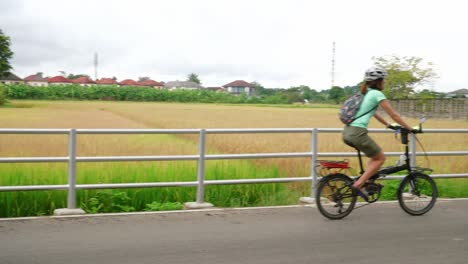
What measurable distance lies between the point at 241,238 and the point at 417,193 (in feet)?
9.36

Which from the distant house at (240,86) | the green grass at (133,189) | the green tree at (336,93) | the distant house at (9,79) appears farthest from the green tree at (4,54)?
the distant house at (240,86)

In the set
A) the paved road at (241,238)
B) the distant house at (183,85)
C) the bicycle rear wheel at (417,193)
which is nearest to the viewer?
the paved road at (241,238)

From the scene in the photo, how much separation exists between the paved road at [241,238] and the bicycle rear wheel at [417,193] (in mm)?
129

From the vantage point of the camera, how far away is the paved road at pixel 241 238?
18.0ft

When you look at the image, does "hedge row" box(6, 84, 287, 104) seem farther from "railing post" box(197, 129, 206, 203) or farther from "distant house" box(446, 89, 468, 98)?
"railing post" box(197, 129, 206, 203)

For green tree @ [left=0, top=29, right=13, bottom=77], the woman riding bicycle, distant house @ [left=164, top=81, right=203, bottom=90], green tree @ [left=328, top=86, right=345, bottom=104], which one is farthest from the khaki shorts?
distant house @ [left=164, top=81, right=203, bottom=90]

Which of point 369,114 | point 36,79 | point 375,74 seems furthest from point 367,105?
point 36,79

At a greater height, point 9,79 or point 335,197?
point 9,79

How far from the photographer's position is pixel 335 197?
738cm

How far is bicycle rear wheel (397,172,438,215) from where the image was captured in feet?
25.6

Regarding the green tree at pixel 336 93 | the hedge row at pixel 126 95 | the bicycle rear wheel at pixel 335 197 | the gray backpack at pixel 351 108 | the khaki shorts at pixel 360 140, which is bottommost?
the bicycle rear wheel at pixel 335 197

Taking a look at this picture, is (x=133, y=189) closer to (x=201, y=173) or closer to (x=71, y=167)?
(x=201, y=173)

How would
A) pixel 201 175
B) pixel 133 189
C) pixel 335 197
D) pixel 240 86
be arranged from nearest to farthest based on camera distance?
1. pixel 335 197
2. pixel 201 175
3. pixel 133 189
4. pixel 240 86

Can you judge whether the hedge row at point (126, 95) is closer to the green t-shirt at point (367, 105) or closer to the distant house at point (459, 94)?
the distant house at point (459, 94)
